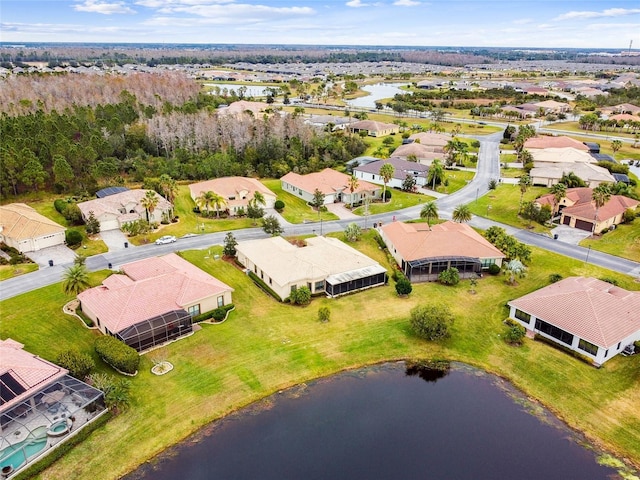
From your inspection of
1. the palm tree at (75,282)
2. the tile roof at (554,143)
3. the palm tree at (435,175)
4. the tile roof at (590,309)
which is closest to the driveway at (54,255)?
the palm tree at (75,282)

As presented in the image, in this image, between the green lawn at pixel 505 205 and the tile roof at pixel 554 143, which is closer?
the green lawn at pixel 505 205

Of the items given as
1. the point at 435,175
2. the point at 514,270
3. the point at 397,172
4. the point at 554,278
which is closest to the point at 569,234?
the point at 554,278

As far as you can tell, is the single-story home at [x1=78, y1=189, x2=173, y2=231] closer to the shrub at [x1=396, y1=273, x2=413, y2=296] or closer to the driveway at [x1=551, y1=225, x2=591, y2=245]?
the shrub at [x1=396, y1=273, x2=413, y2=296]

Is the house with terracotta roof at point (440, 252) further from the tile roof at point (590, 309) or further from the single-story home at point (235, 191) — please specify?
the single-story home at point (235, 191)

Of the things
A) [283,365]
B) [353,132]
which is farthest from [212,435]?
[353,132]

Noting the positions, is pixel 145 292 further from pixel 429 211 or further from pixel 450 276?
pixel 429 211

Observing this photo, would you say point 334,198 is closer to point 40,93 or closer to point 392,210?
point 392,210
